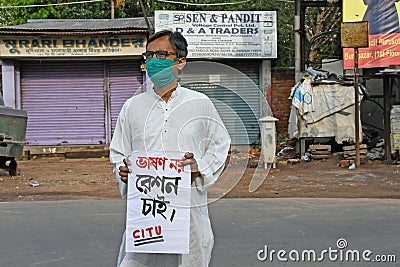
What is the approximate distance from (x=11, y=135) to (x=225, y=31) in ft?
25.4

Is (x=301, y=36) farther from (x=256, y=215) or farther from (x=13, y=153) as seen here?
(x=256, y=215)

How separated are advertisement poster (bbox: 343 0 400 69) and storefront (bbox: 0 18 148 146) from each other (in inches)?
261

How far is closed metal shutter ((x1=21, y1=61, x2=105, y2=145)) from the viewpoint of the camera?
20.3m

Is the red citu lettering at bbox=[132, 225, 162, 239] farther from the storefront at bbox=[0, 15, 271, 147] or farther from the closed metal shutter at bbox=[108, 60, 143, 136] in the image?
the closed metal shutter at bbox=[108, 60, 143, 136]

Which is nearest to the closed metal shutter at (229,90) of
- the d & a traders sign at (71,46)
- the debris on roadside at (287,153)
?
the debris on roadside at (287,153)

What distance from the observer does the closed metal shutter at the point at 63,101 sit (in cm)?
2028

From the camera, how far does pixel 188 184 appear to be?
321 centimetres

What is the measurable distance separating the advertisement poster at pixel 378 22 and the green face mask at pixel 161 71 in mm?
13527

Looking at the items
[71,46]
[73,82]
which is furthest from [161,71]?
[73,82]

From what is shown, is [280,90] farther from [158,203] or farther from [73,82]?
[158,203]

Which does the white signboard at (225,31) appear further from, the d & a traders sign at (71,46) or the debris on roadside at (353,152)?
the debris on roadside at (353,152)

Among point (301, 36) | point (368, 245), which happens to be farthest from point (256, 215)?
point (301, 36)

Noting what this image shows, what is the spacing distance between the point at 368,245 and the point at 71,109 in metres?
14.9

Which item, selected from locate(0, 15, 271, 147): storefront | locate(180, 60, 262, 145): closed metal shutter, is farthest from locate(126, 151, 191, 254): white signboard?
locate(0, 15, 271, 147): storefront
